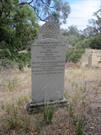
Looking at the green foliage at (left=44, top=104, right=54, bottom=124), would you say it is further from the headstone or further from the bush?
the bush

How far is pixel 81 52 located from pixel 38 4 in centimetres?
587

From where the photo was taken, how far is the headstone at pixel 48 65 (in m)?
6.88

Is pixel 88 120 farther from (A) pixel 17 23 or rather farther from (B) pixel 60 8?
(B) pixel 60 8

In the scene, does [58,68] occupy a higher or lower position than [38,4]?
lower

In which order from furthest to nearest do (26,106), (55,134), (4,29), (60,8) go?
1. (60,8)
2. (4,29)
3. (26,106)
4. (55,134)

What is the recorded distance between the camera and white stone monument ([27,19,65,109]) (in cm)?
688

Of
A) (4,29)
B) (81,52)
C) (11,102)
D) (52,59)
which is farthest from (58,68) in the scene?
(81,52)

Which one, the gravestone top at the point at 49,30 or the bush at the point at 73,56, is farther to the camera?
the bush at the point at 73,56

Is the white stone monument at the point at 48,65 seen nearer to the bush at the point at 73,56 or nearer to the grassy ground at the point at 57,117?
the grassy ground at the point at 57,117

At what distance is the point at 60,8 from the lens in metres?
28.4

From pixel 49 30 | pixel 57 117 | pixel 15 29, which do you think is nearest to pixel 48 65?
pixel 49 30

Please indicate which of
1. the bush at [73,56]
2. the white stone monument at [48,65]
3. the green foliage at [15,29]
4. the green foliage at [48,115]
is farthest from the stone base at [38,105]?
the bush at [73,56]

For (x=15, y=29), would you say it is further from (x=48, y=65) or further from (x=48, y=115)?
(x=48, y=115)

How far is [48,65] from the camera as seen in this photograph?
6.98 m
